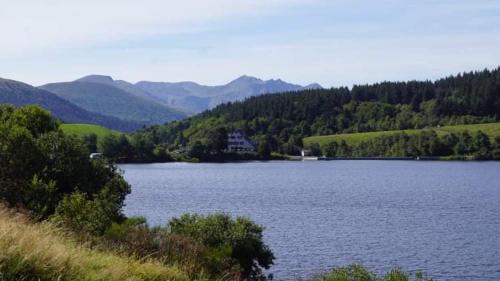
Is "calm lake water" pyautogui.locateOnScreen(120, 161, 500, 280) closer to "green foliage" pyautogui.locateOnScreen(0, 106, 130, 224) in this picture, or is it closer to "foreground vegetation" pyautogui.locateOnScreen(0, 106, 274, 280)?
"foreground vegetation" pyautogui.locateOnScreen(0, 106, 274, 280)

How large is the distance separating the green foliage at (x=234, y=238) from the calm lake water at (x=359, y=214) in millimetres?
6450

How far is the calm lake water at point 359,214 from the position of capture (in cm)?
5200

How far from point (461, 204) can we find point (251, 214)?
113 feet

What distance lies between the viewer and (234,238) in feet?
123

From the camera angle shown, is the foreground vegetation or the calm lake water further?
the calm lake water

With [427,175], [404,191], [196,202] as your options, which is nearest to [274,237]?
[196,202]

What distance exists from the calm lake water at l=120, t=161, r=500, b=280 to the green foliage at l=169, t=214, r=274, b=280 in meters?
6.45

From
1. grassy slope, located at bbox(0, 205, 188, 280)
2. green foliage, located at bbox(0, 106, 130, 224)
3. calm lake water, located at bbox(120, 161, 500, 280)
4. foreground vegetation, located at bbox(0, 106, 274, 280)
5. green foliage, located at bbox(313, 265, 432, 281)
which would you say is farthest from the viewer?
calm lake water, located at bbox(120, 161, 500, 280)

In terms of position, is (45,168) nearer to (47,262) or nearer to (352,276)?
(352,276)

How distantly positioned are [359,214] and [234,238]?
47.7m

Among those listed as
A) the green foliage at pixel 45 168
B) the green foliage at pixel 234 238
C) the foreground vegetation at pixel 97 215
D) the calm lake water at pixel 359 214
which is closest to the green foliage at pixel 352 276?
the foreground vegetation at pixel 97 215

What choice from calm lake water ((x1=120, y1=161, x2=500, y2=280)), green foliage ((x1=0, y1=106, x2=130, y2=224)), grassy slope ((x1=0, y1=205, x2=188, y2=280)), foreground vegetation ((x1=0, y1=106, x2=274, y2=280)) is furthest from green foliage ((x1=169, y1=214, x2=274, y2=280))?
grassy slope ((x1=0, y1=205, x2=188, y2=280))

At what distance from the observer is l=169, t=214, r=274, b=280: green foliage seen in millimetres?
37169

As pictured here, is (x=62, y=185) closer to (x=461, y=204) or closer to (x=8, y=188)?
(x=8, y=188)
